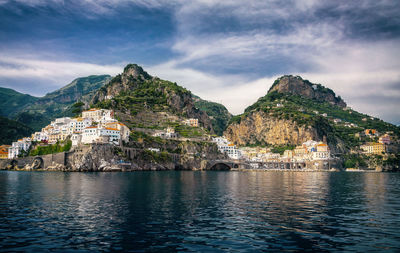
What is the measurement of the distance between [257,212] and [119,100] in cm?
14440

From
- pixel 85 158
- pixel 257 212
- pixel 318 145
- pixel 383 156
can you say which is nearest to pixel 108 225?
pixel 257 212

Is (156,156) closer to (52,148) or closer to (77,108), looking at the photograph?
(52,148)

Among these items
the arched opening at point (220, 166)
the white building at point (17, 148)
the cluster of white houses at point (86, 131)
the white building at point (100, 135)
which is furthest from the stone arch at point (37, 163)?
the arched opening at point (220, 166)

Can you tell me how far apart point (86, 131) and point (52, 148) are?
52.6 feet

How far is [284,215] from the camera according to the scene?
2689 centimetres

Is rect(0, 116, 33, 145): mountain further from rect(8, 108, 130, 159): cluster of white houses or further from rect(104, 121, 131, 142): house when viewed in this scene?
rect(104, 121, 131, 142): house

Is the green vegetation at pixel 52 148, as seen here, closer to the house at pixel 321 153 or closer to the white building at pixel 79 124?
the white building at pixel 79 124

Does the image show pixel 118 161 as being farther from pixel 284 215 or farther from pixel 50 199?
pixel 284 215

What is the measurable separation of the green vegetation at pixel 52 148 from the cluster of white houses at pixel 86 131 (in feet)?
8.36

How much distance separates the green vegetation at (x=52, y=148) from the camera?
383 feet

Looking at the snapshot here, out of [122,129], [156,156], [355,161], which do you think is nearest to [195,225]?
[156,156]

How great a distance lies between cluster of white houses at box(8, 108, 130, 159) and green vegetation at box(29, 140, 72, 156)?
100 inches

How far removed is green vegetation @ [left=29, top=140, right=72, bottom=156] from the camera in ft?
383

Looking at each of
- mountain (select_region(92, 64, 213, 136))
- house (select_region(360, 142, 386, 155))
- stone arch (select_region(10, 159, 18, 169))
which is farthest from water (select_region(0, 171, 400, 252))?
house (select_region(360, 142, 386, 155))
